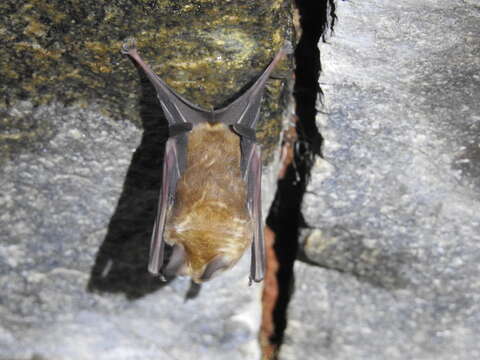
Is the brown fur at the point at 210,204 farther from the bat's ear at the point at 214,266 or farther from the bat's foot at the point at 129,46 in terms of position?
the bat's foot at the point at 129,46

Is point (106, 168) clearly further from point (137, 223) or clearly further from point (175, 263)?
point (175, 263)

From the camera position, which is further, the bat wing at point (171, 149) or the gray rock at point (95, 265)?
the gray rock at point (95, 265)

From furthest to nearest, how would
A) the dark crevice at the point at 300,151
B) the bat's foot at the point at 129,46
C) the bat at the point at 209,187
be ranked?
the dark crevice at the point at 300,151 → the bat at the point at 209,187 → the bat's foot at the point at 129,46

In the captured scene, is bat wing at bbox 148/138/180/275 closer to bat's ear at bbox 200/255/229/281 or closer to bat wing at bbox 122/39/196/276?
bat wing at bbox 122/39/196/276

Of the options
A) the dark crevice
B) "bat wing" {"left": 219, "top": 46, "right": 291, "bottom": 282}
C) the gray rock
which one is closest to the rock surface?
the dark crevice

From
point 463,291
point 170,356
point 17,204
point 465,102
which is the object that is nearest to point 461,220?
point 463,291

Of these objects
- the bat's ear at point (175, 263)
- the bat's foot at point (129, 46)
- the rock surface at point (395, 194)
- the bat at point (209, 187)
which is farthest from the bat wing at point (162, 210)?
the rock surface at point (395, 194)
